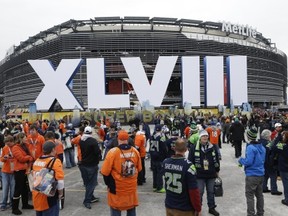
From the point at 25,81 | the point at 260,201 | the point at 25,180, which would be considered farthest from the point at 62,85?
the point at 25,81

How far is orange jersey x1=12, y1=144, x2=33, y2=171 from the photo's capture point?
19.5 feet

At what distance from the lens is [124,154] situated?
14.0 ft

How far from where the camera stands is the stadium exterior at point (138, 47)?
59469mm

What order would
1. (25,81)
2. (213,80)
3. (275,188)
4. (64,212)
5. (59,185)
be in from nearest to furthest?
(59,185)
(64,212)
(275,188)
(213,80)
(25,81)

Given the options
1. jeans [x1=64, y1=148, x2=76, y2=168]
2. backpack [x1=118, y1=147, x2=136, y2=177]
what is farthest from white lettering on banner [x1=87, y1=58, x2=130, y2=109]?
backpack [x1=118, y1=147, x2=136, y2=177]

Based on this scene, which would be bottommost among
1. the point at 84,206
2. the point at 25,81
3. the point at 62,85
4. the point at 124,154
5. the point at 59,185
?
the point at 84,206

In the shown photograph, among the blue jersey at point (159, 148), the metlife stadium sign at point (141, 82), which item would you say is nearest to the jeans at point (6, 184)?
the blue jersey at point (159, 148)

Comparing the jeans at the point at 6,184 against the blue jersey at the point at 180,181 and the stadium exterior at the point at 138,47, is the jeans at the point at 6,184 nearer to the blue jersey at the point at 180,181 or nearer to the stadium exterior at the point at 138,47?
the blue jersey at the point at 180,181

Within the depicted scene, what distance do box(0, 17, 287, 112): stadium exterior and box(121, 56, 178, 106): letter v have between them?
901 inches

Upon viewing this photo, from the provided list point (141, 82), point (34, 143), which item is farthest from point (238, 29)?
point (34, 143)

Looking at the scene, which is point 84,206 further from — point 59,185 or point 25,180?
point 59,185

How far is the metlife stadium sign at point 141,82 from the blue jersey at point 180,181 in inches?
1100

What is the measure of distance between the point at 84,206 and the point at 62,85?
26041 mm

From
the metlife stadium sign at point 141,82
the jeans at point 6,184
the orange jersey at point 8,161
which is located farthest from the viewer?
the metlife stadium sign at point 141,82
